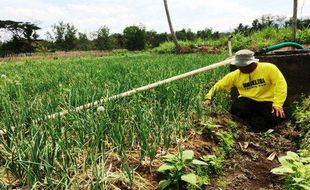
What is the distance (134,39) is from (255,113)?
34027 millimetres

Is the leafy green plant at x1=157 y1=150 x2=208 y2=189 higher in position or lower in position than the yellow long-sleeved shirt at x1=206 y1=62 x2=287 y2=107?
lower

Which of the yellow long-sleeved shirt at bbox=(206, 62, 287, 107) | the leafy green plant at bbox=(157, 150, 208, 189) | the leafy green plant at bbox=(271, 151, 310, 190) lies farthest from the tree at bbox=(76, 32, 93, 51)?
the leafy green plant at bbox=(271, 151, 310, 190)

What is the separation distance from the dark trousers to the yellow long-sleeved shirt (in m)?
0.07

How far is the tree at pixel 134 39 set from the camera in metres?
36.9

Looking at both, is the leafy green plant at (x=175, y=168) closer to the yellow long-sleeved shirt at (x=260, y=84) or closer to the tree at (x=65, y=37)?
the yellow long-sleeved shirt at (x=260, y=84)

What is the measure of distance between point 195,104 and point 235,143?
0.51 metres

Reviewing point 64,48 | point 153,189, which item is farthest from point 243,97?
point 64,48

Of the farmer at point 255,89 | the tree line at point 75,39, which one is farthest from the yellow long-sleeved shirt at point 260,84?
the tree line at point 75,39

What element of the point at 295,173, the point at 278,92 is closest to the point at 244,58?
the point at 278,92

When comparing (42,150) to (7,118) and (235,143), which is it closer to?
(7,118)

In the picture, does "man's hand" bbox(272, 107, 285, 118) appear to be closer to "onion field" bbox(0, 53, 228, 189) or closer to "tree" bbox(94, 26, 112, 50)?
"onion field" bbox(0, 53, 228, 189)

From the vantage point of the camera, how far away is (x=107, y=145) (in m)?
2.28

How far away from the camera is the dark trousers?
3596 millimetres

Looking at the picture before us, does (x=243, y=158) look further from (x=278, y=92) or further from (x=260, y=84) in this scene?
(x=260, y=84)
